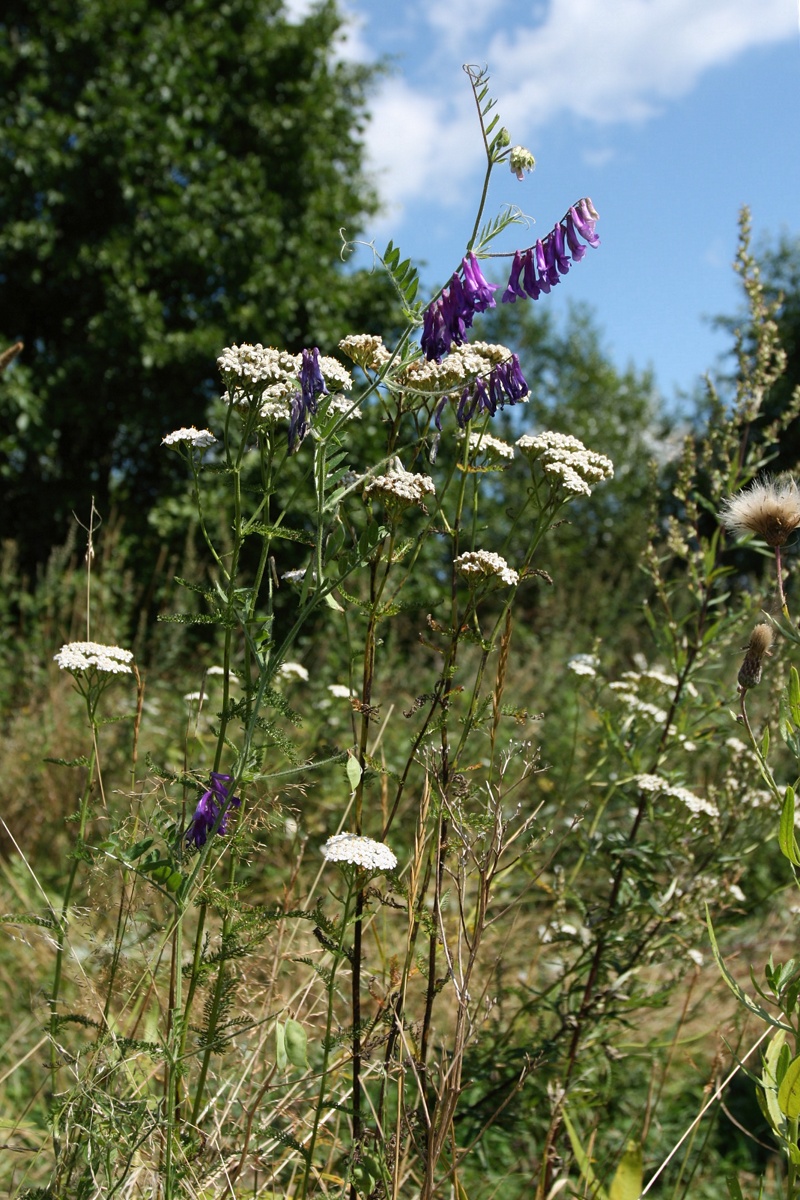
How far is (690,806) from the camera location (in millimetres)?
2199

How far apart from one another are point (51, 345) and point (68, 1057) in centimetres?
651

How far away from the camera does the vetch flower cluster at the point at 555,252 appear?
1.50 m

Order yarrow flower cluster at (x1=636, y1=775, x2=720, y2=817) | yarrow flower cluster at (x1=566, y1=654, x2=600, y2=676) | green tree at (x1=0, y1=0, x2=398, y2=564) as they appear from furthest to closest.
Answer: green tree at (x1=0, y1=0, x2=398, y2=564), yarrow flower cluster at (x1=566, y1=654, x2=600, y2=676), yarrow flower cluster at (x1=636, y1=775, x2=720, y2=817)

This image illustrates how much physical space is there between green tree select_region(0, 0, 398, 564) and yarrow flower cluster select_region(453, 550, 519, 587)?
18.3 feet

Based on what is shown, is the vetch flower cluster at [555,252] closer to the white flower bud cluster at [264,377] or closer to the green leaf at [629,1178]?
the white flower bud cluster at [264,377]

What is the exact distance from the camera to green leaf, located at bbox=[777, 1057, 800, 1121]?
Result: 1198 mm

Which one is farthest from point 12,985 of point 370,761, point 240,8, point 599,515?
point 599,515

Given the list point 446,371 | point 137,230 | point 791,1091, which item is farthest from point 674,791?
point 137,230

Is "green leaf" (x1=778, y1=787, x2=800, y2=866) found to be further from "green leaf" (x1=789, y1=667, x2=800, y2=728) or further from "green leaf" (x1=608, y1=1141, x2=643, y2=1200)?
"green leaf" (x1=608, y1=1141, x2=643, y2=1200)

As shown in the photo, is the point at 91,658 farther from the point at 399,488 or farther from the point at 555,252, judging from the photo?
the point at 555,252

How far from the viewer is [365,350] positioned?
167cm

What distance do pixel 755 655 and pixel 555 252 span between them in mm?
670

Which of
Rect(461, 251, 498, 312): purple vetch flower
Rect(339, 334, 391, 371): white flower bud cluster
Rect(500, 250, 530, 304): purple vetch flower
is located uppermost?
Rect(500, 250, 530, 304): purple vetch flower

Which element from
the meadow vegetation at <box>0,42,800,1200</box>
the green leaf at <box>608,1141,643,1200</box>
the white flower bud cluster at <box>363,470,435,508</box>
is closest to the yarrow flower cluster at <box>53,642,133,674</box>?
the meadow vegetation at <box>0,42,800,1200</box>
